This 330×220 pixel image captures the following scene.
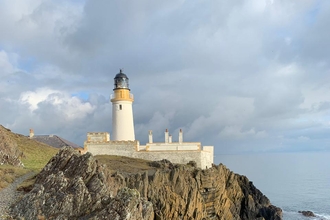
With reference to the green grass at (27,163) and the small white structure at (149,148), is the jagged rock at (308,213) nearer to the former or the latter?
the small white structure at (149,148)

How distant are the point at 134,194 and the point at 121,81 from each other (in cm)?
3081

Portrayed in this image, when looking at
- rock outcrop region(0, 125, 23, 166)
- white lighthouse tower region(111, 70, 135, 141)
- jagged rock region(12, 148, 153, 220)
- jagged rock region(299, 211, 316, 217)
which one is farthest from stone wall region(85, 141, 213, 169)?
jagged rock region(12, 148, 153, 220)

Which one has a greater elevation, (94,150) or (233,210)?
(94,150)

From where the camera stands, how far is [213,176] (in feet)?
103

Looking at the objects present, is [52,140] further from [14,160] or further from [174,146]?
[14,160]

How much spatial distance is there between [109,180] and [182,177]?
11.2m

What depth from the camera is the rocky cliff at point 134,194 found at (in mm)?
13133

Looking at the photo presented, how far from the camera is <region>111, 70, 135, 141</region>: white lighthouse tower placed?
4150 cm

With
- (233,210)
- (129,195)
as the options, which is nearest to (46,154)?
(233,210)

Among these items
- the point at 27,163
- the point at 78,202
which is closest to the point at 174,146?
the point at 27,163

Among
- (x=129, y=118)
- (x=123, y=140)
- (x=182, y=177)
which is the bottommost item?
(x=182, y=177)

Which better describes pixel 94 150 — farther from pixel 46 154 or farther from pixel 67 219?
pixel 67 219

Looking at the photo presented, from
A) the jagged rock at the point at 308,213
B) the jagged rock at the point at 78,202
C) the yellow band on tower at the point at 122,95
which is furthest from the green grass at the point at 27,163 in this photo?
the jagged rock at the point at 308,213

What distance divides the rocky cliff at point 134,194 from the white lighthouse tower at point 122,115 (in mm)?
8316
